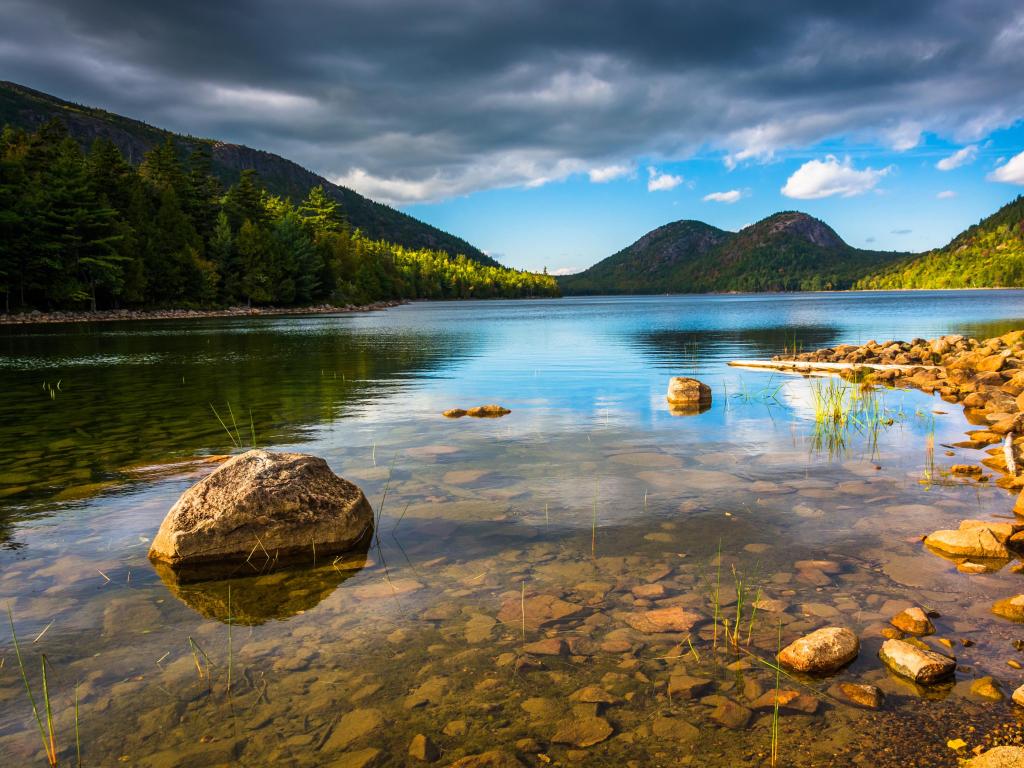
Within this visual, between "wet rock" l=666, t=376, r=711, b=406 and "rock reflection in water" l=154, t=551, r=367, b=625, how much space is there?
546 inches

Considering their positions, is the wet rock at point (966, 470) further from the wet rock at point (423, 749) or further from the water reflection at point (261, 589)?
the wet rock at point (423, 749)

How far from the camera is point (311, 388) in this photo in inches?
993

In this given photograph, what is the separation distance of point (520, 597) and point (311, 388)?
66.1 feet

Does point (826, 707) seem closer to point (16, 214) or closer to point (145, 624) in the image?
point (145, 624)

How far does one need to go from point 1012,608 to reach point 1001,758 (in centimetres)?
280

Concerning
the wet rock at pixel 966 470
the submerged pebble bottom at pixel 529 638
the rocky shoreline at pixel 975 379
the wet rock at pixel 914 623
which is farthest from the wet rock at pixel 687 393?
the wet rock at pixel 914 623

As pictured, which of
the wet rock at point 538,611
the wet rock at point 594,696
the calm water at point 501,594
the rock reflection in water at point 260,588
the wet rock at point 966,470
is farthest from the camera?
the wet rock at point 966,470

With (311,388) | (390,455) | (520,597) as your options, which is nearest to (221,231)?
(311,388)

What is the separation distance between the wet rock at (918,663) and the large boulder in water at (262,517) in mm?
6174

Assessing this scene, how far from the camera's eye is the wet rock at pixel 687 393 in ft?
65.2

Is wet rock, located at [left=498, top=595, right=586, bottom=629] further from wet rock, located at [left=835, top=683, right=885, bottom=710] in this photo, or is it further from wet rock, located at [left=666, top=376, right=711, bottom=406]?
wet rock, located at [left=666, top=376, right=711, bottom=406]

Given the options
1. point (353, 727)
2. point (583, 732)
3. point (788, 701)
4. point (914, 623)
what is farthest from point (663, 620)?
point (353, 727)

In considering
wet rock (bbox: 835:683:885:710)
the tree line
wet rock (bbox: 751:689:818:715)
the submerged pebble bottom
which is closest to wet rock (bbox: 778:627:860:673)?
the submerged pebble bottom

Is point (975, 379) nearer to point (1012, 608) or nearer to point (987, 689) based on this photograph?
point (1012, 608)
